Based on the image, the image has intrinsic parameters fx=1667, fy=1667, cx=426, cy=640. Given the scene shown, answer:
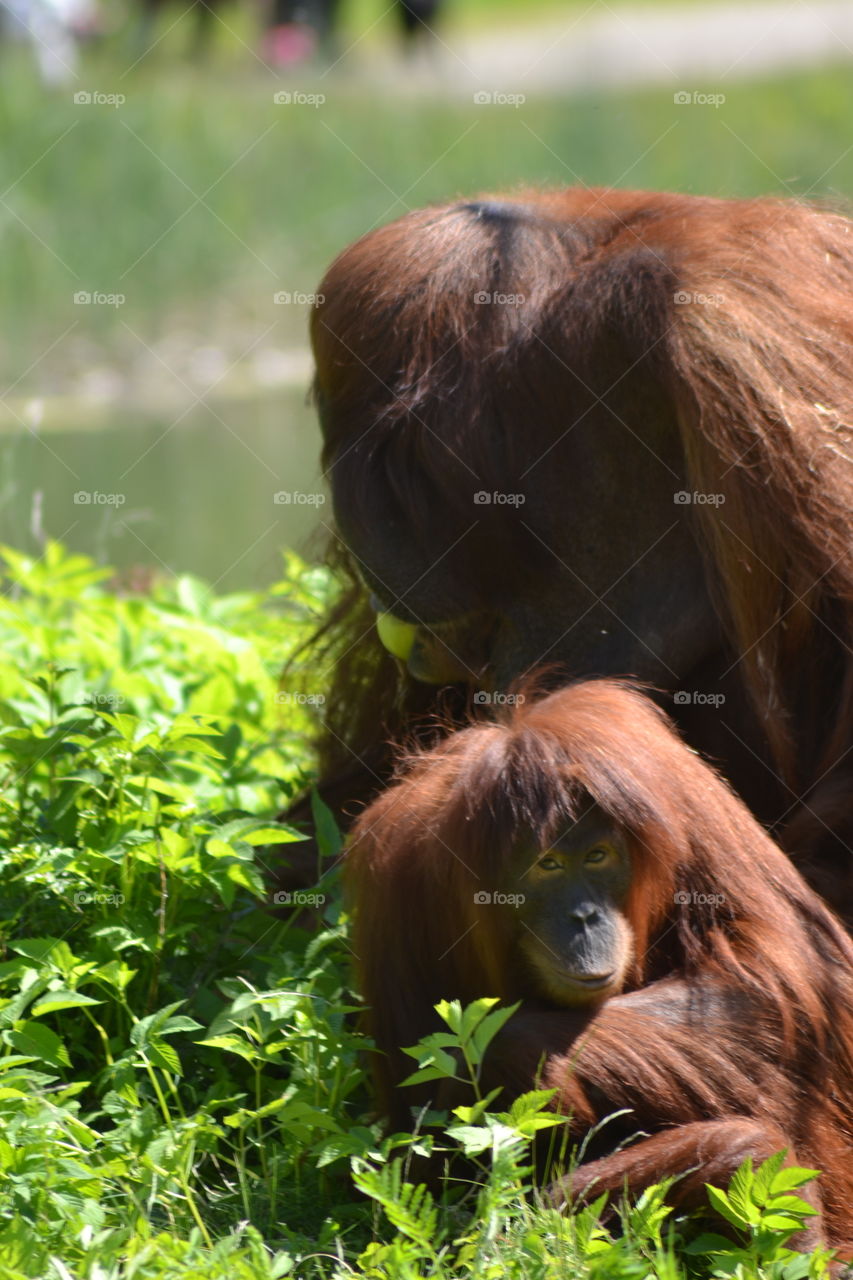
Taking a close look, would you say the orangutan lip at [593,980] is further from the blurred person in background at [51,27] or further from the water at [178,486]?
the blurred person in background at [51,27]

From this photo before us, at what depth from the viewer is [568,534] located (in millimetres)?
3451

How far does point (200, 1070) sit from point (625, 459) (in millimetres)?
1518

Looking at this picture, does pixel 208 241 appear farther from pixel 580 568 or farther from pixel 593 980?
pixel 593 980

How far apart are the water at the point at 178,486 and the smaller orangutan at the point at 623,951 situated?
3822 millimetres

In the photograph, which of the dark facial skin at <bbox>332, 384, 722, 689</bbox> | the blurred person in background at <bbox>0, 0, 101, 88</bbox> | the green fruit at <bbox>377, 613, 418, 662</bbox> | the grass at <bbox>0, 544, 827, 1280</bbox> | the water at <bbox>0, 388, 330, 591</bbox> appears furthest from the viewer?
the blurred person in background at <bbox>0, 0, 101, 88</bbox>

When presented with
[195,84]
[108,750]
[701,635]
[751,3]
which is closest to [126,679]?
[108,750]

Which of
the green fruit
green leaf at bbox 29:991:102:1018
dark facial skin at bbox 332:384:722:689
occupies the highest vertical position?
dark facial skin at bbox 332:384:722:689

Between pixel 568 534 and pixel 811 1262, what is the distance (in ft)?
4.94

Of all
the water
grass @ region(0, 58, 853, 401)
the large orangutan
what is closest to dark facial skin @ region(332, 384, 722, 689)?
the large orangutan

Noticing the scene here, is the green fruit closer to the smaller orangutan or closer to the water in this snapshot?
the smaller orangutan

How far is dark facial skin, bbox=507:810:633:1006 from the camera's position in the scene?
281 centimetres

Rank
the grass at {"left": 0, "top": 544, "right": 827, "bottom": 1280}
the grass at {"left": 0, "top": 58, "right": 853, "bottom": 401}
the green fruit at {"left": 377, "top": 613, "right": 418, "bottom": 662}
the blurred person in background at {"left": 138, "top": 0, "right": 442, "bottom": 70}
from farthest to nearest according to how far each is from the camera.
Answer: the blurred person in background at {"left": 138, "top": 0, "right": 442, "bottom": 70}, the grass at {"left": 0, "top": 58, "right": 853, "bottom": 401}, the green fruit at {"left": 377, "top": 613, "right": 418, "bottom": 662}, the grass at {"left": 0, "top": 544, "right": 827, "bottom": 1280}

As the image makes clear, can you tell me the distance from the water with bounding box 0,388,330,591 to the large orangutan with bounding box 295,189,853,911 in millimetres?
3203

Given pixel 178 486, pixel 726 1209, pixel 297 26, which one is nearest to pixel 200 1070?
pixel 726 1209
